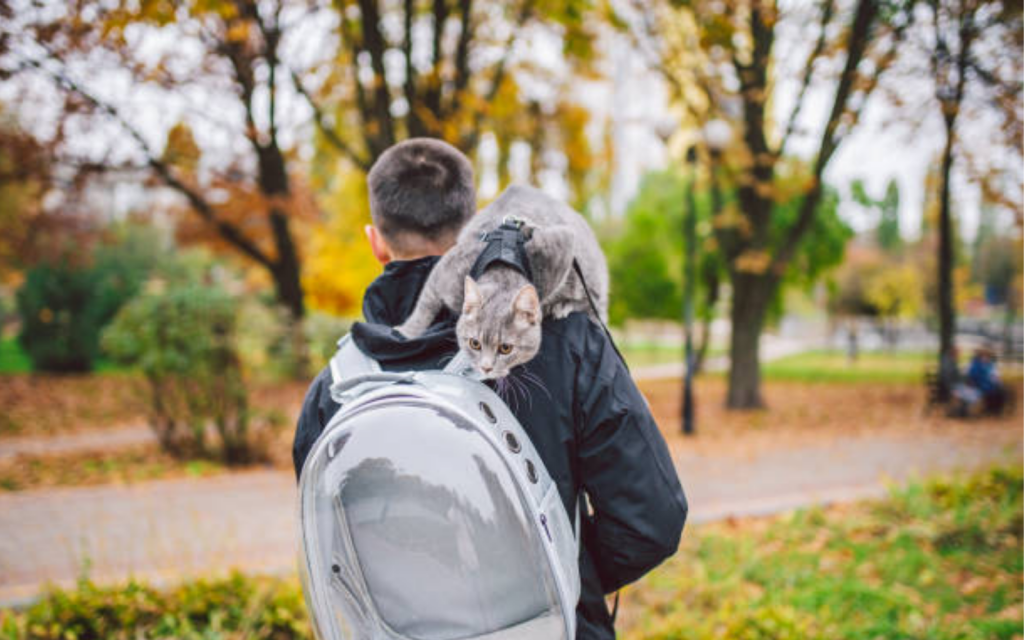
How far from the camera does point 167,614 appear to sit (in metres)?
3.33

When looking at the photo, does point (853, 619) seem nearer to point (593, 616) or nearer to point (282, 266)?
point (593, 616)

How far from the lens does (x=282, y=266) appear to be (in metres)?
13.7

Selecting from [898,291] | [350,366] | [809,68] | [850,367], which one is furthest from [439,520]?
[898,291]

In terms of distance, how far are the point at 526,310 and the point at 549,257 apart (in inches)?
6.3

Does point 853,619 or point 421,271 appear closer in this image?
point 421,271

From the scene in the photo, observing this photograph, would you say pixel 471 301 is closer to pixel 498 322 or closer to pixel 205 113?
pixel 498 322

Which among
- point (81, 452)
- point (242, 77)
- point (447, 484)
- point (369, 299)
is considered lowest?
point (81, 452)

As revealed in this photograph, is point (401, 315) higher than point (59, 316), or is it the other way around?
point (401, 315)

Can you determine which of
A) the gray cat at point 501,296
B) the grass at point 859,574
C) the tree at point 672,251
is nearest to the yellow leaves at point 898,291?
the tree at point 672,251

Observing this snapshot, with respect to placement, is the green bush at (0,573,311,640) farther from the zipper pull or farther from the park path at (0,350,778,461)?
the park path at (0,350,778,461)

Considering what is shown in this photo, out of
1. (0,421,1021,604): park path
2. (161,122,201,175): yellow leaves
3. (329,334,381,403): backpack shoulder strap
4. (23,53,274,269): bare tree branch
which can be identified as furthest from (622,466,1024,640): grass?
(161,122,201,175): yellow leaves

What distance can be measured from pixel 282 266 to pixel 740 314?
980 centimetres

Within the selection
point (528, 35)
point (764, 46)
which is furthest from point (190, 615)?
point (764, 46)

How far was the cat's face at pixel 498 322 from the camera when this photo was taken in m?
1.58
